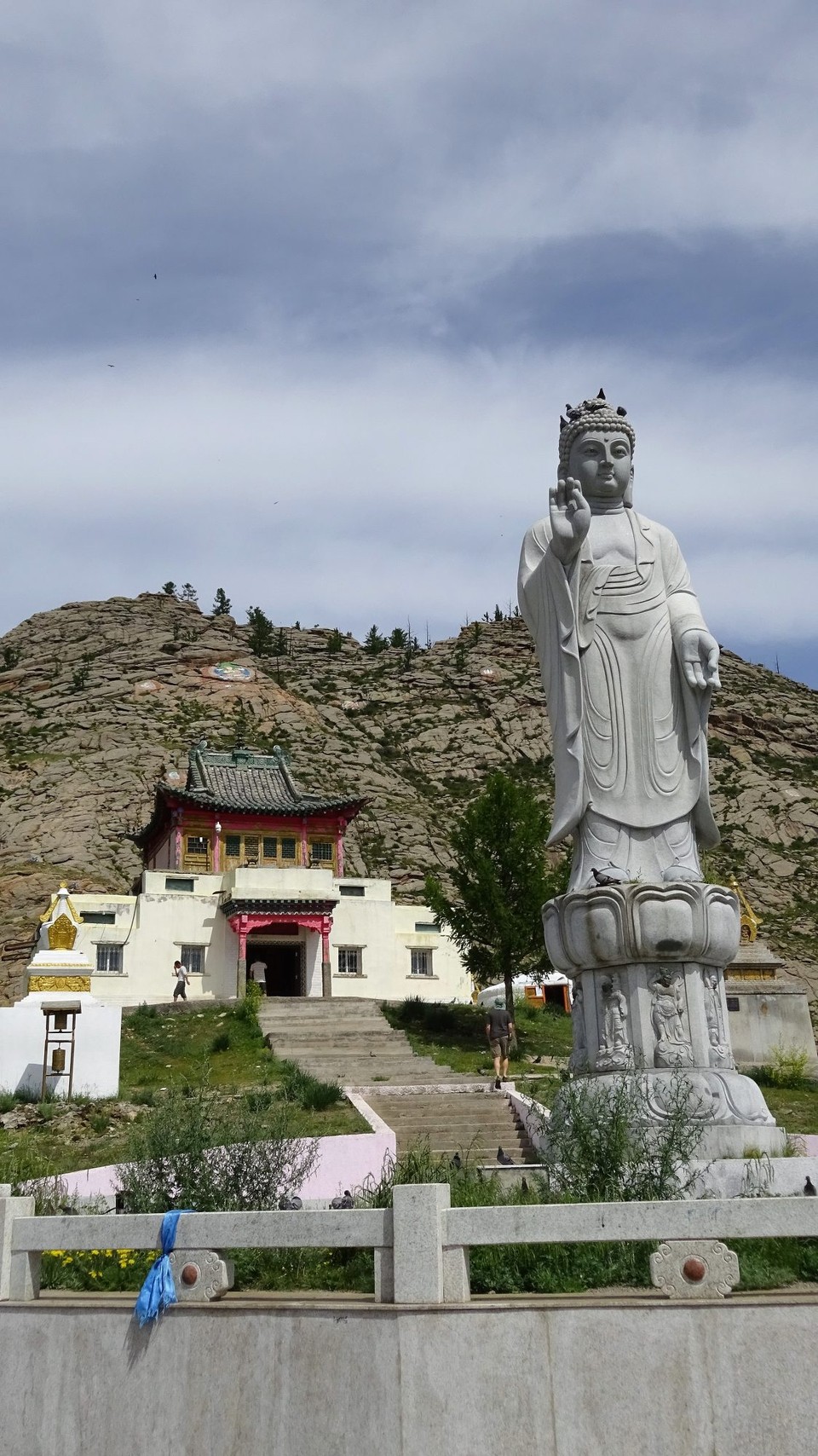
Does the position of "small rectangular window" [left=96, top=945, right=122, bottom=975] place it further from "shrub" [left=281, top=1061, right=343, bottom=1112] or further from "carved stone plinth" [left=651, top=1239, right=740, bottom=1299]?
"carved stone plinth" [left=651, top=1239, right=740, bottom=1299]

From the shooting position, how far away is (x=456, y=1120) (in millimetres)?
18500

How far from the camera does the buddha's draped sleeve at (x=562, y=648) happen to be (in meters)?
12.4

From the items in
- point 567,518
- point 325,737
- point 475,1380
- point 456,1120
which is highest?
point 325,737

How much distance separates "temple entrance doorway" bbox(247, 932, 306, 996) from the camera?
1551 inches

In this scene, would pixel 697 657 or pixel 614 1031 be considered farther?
pixel 697 657

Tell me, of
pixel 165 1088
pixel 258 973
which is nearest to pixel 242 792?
pixel 258 973

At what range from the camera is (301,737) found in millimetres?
73375

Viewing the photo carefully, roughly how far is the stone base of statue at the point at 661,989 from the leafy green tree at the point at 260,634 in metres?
78.9

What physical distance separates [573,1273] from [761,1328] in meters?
1.26

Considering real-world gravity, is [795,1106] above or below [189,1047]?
below

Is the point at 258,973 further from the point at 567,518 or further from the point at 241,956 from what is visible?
the point at 567,518

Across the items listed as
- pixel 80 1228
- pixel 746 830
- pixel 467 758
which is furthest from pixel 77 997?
pixel 467 758

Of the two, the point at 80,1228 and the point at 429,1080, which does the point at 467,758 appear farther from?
the point at 80,1228

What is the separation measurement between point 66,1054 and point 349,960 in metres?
18.5
